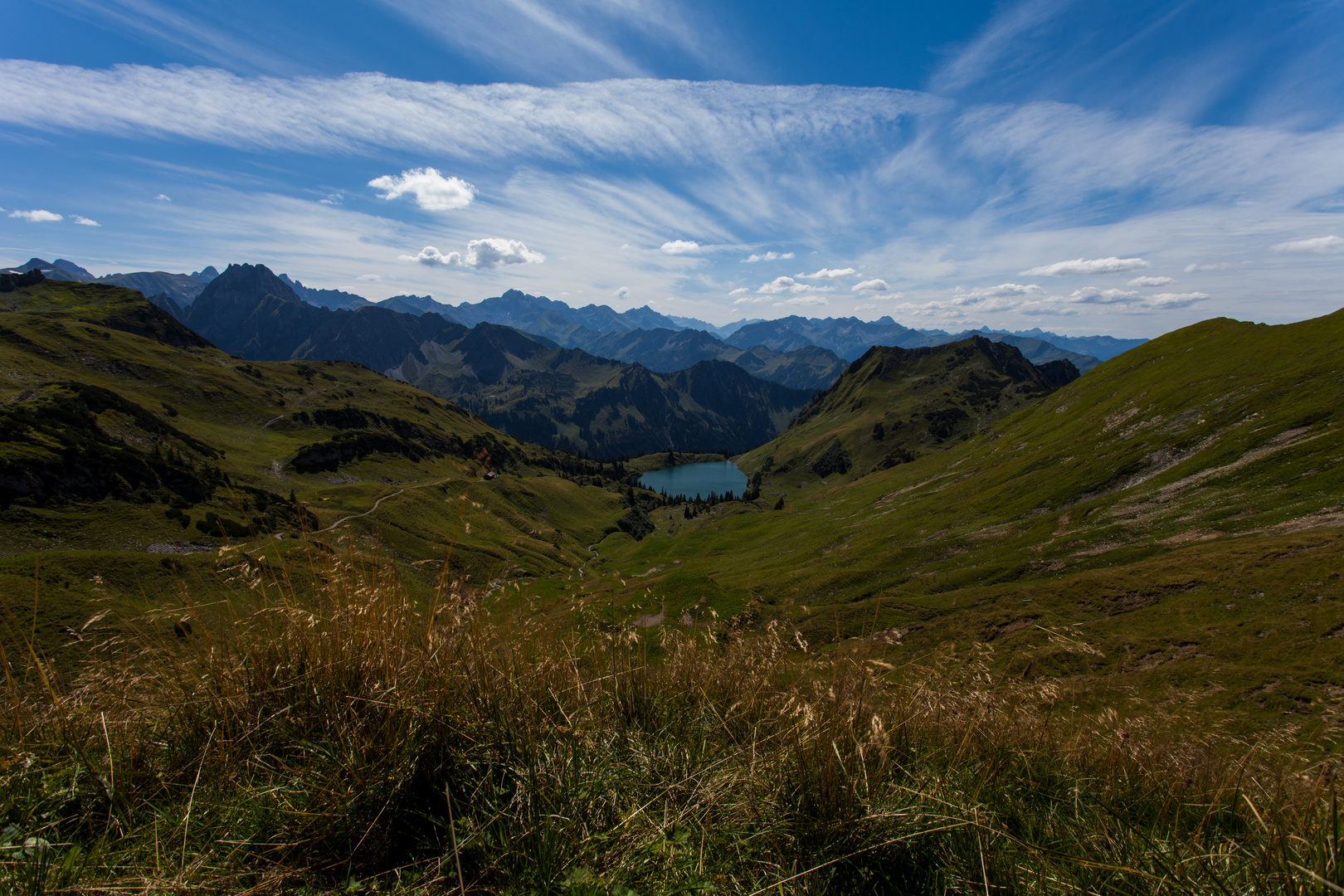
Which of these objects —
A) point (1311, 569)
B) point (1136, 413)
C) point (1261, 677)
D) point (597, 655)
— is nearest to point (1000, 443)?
point (1136, 413)

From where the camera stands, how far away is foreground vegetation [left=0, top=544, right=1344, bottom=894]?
114 inches

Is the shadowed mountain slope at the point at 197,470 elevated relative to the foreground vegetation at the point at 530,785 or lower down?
lower down

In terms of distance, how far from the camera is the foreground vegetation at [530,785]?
2.89 metres

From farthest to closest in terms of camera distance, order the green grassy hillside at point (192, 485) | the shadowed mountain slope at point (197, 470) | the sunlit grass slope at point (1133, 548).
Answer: the shadowed mountain slope at point (197, 470) → the sunlit grass slope at point (1133, 548) → the green grassy hillside at point (192, 485)

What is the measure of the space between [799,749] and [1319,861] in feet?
8.12

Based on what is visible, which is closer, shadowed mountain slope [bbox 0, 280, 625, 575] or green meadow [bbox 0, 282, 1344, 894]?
green meadow [bbox 0, 282, 1344, 894]

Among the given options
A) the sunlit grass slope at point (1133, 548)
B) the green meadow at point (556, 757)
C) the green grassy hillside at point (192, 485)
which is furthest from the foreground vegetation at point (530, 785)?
the sunlit grass slope at point (1133, 548)

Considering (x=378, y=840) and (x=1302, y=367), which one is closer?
(x=378, y=840)

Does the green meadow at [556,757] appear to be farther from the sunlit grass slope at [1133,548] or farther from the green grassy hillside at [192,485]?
the sunlit grass slope at [1133,548]

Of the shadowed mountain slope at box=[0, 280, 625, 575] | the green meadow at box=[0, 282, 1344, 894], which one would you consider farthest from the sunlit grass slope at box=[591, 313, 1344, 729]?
the shadowed mountain slope at box=[0, 280, 625, 575]

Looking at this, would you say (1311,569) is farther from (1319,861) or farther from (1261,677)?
(1319,861)

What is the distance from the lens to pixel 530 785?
131 inches

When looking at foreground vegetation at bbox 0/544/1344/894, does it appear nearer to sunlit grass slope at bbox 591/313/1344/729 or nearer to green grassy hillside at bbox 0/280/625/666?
green grassy hillside at bbox 0/280/625/666

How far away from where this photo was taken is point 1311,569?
2858 centimetres
